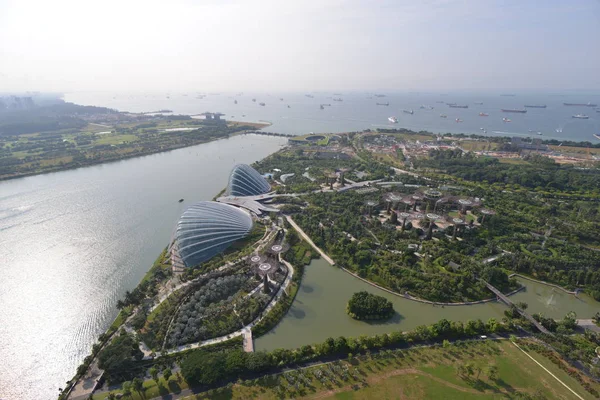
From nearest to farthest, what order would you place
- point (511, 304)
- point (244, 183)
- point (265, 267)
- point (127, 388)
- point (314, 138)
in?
point (127, 388) < point (511, 304) < point (265, 267) < point (244, 183) < point (314, 138)

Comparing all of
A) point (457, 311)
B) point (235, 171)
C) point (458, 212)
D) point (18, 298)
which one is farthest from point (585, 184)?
point (18, 298)

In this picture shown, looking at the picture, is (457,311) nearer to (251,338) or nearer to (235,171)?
(251,338)

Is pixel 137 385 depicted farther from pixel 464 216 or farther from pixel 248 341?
pixel 464 216

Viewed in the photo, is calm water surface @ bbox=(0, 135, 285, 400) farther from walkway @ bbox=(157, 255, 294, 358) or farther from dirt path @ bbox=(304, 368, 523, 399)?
dirt path @ bbox=(304, 368, 523, 399)

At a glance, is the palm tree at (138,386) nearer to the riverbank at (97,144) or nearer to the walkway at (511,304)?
the walkway at (511,304)

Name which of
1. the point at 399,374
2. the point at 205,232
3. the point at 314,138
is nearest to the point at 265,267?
the point at 205,232

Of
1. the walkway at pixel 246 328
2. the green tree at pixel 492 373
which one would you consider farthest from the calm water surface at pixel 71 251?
the green tree at pixel 492 373
